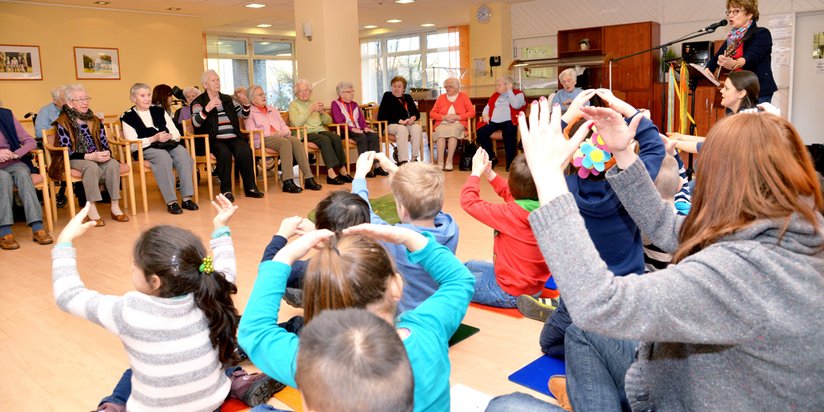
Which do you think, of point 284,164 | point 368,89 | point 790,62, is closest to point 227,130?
point 284,164

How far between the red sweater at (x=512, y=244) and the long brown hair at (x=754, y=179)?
1.46m

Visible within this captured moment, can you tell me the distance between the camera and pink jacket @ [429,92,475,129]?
8.52 m

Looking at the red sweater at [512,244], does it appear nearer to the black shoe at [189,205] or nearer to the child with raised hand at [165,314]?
the child with raised hand at [165,314]

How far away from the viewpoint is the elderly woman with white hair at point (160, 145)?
5688mm

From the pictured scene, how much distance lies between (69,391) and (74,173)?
10.9ft

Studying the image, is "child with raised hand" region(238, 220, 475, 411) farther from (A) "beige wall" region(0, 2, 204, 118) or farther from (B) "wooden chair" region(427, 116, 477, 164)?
(A) "beige wall" region(0, 2, 204, 118)

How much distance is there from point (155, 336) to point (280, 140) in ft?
16.8

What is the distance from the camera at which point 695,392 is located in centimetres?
112

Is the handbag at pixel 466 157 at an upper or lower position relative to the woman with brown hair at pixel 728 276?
lower

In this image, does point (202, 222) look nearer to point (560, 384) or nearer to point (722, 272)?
point (560, 384)

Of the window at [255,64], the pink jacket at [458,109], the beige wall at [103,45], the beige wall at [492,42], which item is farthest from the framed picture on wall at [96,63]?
the beige wall at [492,42]

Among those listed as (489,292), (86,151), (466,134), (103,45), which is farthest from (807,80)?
(103,45)

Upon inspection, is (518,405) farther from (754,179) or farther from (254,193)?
(254,193)

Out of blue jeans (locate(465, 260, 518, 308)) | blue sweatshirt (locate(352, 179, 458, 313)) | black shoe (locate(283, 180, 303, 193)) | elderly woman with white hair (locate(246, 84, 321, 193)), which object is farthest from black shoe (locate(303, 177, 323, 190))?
blue sweatshirt (locate(352, 179, 458, 313))
